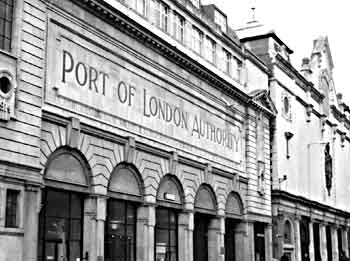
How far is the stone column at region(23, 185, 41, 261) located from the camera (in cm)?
2162

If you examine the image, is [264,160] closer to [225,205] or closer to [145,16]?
[225,205]

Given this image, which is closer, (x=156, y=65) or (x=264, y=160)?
(x=156, y=65)

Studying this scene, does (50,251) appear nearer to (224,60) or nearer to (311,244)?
(224,60)

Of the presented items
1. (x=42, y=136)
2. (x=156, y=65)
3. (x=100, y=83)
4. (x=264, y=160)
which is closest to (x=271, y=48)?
(x=264, y=160)

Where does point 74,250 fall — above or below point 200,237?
below

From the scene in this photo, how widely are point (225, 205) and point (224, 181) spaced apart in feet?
5.08

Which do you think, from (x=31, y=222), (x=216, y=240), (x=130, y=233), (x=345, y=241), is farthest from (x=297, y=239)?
(x=31, y=222)

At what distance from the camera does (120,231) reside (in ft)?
94.8

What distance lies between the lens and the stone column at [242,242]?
41125mm

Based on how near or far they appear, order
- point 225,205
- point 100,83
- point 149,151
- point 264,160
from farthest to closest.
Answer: point 264,160 → point 225,205 → point 149,151 → point 100,83

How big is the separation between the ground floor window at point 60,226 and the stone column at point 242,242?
57.9 ft

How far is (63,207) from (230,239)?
60.8ft

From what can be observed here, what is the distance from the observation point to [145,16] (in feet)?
103

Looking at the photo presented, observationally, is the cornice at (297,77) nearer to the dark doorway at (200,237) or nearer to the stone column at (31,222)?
the dark doorway at (200,237)
